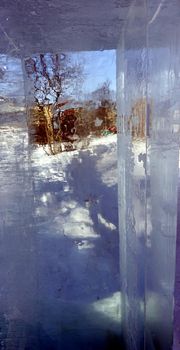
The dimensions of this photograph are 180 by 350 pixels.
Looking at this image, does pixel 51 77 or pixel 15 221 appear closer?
Result: pixel 51 77

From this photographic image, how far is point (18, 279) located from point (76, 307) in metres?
0.40

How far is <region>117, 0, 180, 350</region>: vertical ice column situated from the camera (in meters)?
→ 0.74

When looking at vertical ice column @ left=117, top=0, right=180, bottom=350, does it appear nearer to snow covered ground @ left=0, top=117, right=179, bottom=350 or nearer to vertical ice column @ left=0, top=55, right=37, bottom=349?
snow covered ground @ left=0, top=117, right=179, bottom=350

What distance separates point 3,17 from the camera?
95 centimetres

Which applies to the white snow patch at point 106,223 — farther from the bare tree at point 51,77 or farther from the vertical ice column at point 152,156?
the bare tree at point 51,77

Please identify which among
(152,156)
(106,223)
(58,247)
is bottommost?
(58,247)

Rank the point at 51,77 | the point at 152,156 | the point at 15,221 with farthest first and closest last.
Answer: the point at 15,221, the point at 51,77, the point at 152,156

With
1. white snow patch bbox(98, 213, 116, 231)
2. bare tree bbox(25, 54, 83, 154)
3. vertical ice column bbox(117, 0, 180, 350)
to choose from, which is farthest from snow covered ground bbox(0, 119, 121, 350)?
vertical ice column bbox(117, 0, 180, 350)

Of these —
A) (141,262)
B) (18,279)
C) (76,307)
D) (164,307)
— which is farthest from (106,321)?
(164,307)

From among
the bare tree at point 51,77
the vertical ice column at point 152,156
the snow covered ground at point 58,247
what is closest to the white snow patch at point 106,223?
the snow covered ground at point 58,247

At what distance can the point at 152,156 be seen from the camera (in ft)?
2.83

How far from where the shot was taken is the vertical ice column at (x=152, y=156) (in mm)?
740

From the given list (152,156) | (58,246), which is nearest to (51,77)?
(152,156)

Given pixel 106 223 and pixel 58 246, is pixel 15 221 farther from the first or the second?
pixel 106 223
